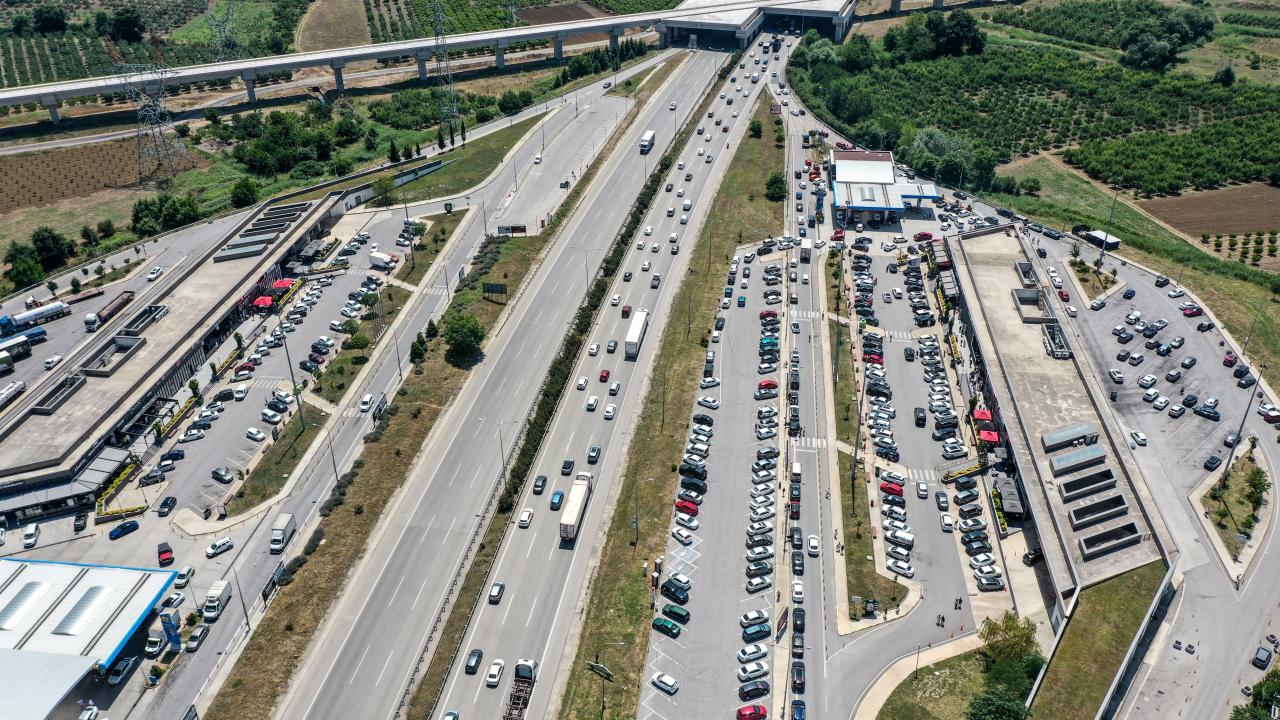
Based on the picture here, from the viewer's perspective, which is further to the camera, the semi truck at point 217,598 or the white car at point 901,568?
the white car at point 901,568

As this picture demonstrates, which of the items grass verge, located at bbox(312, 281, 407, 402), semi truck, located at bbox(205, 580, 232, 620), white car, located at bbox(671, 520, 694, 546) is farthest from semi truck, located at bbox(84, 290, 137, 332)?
white car, located at bbox(671, 520, 694, 546)

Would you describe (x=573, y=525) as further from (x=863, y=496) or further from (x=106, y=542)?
(x=106, y=542)

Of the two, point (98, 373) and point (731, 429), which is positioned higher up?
point (98, 373)

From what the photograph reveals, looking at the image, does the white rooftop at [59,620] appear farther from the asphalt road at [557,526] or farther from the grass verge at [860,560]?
the grass verge at [860,560]

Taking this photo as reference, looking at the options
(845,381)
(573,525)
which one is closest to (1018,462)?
(845,381)

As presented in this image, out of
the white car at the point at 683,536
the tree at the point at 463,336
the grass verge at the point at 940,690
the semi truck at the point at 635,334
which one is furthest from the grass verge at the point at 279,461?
the grass verge at the point at 940,690

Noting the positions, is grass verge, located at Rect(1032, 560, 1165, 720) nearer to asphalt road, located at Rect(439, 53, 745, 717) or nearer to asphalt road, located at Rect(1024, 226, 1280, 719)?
asphalt road, located at Rect(1024, 226, 1280, 719)
